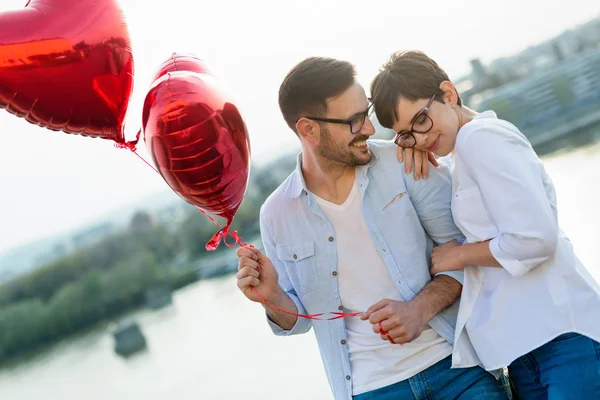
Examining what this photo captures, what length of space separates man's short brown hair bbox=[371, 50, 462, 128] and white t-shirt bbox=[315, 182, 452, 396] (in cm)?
25

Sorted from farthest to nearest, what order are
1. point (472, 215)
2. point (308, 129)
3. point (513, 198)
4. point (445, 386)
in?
1. point (308, 129)
2. point (445, 386)
3. point (472, 215)
4. point (513, 198)

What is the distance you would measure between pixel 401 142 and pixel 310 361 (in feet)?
20.9

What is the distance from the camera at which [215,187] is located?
1205mm

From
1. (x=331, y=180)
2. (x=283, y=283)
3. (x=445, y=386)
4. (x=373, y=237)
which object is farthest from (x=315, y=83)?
(x=445, y=386)

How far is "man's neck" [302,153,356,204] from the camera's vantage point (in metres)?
1.51

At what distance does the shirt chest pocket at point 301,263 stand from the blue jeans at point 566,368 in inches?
19.1

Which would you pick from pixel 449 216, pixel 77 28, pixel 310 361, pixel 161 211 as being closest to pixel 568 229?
pixel 310 361

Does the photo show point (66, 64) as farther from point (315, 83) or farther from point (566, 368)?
point (566, 368)

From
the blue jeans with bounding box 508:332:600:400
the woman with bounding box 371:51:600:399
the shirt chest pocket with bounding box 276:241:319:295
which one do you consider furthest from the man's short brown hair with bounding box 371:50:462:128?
the blue jeans with bounding box 508:332:600:400

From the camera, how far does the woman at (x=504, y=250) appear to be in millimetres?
1137

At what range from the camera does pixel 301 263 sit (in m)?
1.51

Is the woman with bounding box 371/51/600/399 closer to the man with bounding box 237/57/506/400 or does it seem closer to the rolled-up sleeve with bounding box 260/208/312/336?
the man with bounding box 237/57/506/400

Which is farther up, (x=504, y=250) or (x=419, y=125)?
(x=419, y=125)

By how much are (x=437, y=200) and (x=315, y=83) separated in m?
0.37
